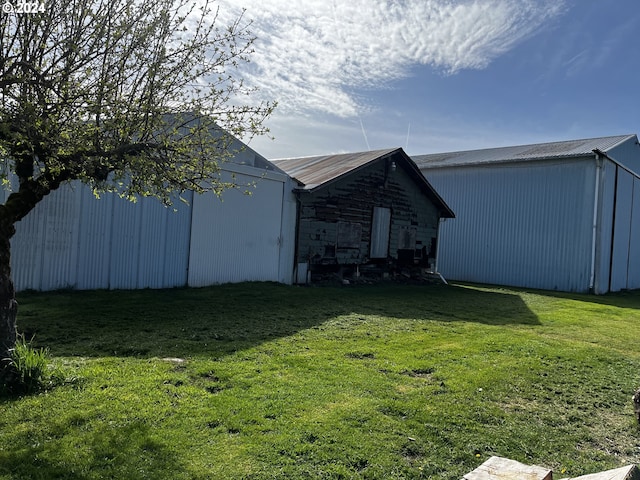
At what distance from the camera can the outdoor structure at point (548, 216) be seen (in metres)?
17.4

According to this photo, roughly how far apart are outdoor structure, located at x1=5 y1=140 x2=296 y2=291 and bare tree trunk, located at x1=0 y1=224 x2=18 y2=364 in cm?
350

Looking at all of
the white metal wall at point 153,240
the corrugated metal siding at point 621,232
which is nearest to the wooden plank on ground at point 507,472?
the white metal wall at point 153,240

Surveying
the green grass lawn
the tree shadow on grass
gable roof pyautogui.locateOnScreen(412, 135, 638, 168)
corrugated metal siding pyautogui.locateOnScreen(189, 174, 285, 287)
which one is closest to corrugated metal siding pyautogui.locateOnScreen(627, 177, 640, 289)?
gable roof pyautogui.locateOnScreen(412, 135, 638, 168)

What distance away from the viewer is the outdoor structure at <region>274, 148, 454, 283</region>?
13750 mm

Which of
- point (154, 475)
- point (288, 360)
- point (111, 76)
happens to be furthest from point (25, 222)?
point (154, 475)

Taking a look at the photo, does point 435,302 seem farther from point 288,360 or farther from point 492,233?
point 492,233

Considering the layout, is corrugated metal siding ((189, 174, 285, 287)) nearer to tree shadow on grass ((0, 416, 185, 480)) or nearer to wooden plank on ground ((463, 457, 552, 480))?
tree shadow on grass ((0, 416, 185, 480))

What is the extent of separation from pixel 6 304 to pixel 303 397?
291cm

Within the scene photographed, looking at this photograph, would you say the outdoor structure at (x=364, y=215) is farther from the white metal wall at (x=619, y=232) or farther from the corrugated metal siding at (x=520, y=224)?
the white metal wall at (x=619, y=232)

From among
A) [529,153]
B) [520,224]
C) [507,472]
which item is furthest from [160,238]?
[529,153]

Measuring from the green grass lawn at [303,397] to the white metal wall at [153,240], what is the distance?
909mm

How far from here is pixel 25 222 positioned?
348 inches

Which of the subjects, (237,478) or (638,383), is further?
(638,383)

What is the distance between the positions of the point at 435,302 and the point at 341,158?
7.18 m
